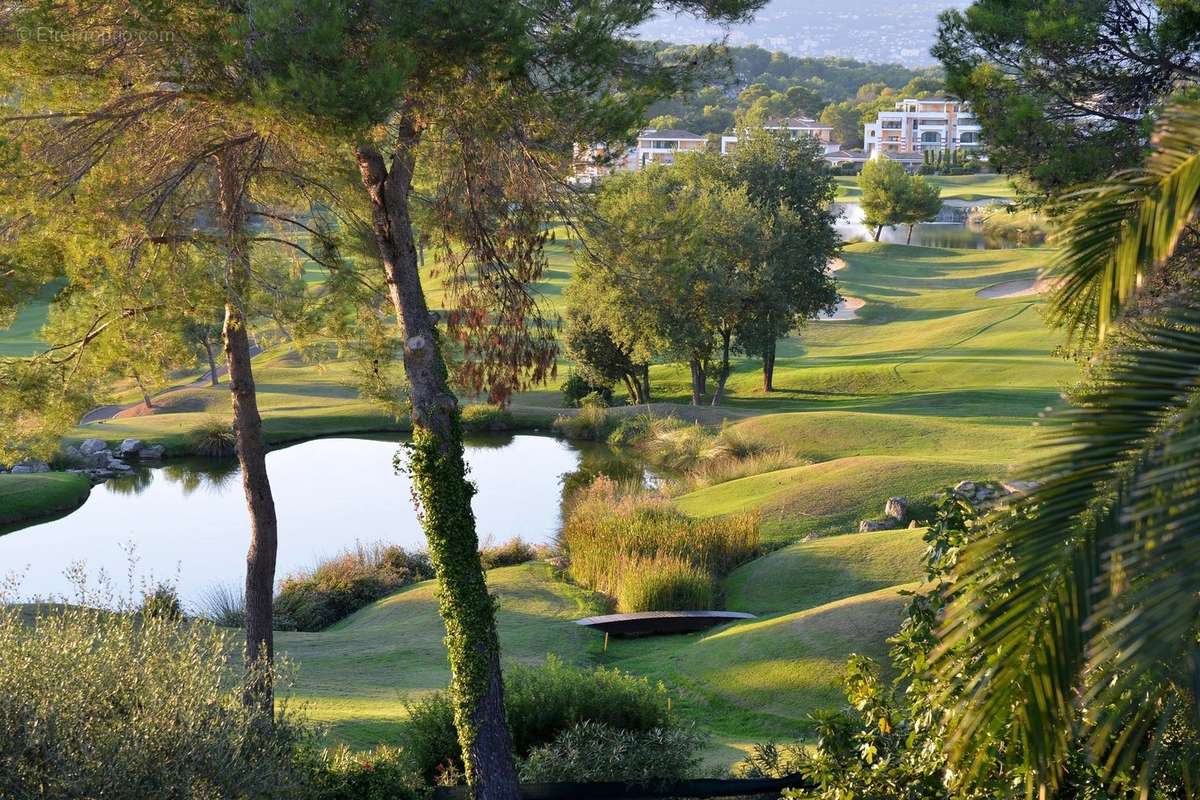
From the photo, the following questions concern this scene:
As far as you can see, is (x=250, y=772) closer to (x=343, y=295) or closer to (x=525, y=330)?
(x=525, y=330)

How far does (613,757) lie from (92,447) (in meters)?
32.6

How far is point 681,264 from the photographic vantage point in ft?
35.6

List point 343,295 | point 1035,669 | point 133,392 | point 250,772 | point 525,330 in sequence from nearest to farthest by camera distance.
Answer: point 1035,669 < point 250,772 < point 525,330 < point 343,295 < point 133,392

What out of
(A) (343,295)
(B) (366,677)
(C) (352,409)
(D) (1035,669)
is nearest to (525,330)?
(A) (343,295)

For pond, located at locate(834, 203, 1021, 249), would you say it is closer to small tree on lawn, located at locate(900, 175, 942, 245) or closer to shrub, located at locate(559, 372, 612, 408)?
small tree on lawn, located at locate(900, 175, 942, 245)

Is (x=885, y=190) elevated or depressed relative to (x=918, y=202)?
elevated

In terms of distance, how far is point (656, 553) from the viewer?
19.7m

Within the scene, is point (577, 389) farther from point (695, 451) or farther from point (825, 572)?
point (825, 572)

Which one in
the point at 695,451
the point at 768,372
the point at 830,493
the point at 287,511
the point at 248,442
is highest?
the point at 248,442

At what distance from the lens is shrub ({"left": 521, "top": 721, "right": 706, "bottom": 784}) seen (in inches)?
393

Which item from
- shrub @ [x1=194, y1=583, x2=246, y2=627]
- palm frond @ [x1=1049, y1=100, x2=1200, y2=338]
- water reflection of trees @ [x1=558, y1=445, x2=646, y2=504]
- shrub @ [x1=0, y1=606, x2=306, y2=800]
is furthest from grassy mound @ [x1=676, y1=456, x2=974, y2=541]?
palm frond @ [x1=1049, y1=100, x2=1200, y2=338]

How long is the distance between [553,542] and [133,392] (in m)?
28.9

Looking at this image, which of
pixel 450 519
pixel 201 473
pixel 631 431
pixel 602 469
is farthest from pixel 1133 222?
pixel 201 473

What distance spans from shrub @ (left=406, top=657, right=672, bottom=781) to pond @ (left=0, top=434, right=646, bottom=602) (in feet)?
44.1
